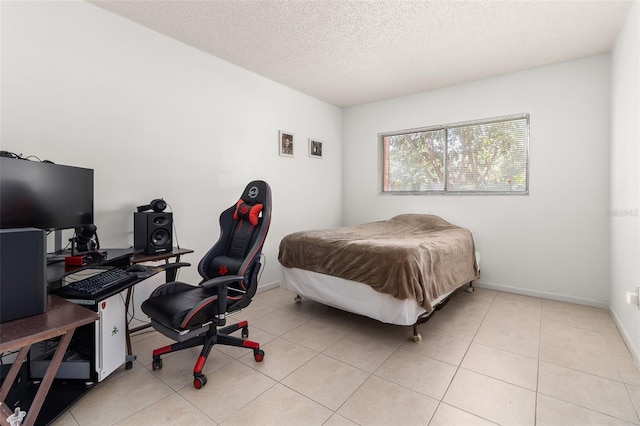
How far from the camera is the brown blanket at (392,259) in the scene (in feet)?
7.63

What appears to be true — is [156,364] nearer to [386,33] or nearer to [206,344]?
[206,344]

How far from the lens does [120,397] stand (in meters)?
1.76

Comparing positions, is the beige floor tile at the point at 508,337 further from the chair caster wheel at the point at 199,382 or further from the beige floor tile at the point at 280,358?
the chair caster wheel at the point at 199,382

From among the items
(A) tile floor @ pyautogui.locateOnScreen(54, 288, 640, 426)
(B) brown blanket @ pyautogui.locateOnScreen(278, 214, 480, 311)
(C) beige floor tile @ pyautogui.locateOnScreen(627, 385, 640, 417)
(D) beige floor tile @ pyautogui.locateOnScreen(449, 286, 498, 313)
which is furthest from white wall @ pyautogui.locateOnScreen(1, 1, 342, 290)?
(C) beige floor tile @ pyautogui.locateOnScreen(627, 385, 640, 417)

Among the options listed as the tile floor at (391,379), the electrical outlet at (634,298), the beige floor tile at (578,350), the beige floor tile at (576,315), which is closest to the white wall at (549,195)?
the beige floor tile at (576,315)

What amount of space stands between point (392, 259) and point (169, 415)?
5.61ft

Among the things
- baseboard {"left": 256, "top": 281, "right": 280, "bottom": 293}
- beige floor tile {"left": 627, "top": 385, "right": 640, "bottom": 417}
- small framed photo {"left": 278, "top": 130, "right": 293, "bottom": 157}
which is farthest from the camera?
small framed photo {"left": 278, "top": 130, "right": 293, "bottom": 157}

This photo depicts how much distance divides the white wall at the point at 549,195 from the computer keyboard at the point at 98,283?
364 centimetres

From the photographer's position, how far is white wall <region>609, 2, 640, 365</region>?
2145 millimetres

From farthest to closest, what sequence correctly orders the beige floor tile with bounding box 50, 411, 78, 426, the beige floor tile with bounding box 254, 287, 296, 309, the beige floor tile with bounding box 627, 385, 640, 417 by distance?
the beige floor tile with bounding box 254, 287, 296, 309 < the beige floor tile with bounding box 627, 385, 640, 417 < the beige floor tile with bounding box 50, 411, 78, 426

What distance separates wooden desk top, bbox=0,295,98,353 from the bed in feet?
6.01

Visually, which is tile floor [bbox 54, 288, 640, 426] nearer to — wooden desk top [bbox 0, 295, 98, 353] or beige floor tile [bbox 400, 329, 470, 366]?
beige floor tile [bbox 400, 329, 470, 366]

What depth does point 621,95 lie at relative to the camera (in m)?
2.62

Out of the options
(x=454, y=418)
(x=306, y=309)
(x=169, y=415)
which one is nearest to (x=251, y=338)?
(x=306, y=309)
